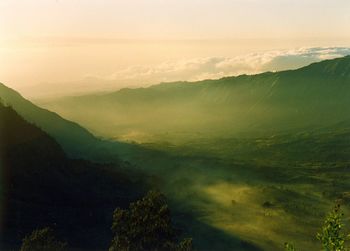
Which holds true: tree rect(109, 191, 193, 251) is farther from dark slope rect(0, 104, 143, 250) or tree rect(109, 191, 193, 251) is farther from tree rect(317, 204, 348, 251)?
dark slope rect(0, 104, 143, 250)

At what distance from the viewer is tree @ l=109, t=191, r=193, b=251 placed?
62188 millimetres

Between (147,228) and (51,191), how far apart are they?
7125cm

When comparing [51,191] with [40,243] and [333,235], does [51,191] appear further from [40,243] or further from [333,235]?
[333,235]

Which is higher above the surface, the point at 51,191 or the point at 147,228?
the point at 147,228

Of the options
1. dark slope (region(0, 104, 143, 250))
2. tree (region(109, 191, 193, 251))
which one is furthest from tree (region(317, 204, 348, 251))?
dark slope (region(0, 104, 143, 250))

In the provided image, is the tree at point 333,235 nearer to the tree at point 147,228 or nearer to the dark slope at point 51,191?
the tree at point 147,228

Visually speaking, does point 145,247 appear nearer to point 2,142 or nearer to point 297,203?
point 2,142

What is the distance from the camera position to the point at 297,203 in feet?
545

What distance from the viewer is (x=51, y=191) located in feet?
416

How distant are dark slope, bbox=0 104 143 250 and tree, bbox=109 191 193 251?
104 ft

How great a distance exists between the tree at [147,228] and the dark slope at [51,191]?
31.8 metres

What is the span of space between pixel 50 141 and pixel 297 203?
289ft

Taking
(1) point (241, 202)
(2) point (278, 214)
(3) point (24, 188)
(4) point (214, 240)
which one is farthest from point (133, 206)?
(1) point (241, 202)

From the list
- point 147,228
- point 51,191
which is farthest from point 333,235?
point 51,191
